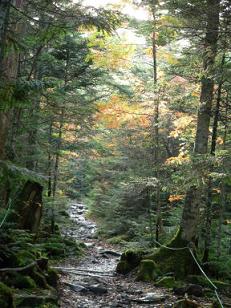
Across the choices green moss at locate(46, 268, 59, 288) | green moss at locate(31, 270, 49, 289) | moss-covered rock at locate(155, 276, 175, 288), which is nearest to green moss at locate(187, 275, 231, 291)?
moss-covered rock at locate(155, 276, 175, 288)

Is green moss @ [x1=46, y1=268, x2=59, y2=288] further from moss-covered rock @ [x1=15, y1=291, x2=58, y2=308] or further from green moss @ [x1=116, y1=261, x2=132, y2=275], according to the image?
green moss @ [x1=116, y1=261, x2=132, y2=275]

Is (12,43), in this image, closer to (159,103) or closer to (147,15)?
(159,103)

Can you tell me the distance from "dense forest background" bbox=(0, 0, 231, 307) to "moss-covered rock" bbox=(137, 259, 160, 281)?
0.33m

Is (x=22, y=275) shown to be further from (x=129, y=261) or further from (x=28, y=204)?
(x=129, y=261)

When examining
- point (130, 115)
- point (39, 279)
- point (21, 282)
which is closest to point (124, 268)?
point (39, 279)

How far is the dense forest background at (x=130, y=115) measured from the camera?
6.94 meters

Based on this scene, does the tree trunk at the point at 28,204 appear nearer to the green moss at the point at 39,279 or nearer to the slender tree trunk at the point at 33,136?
the slender tree trunk at the point at 33,136

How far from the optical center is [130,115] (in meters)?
14.1

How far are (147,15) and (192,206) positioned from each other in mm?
7374

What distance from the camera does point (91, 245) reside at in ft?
58.2

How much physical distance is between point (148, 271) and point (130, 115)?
624cm

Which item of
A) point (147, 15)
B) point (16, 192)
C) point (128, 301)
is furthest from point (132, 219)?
Result: point (128, 301)

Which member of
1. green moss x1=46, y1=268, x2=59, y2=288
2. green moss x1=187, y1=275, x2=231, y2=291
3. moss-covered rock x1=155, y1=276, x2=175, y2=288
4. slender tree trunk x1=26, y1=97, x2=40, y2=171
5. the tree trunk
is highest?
Answer: slender tree trunk x1=26, y1=97, x2=40, y2=171

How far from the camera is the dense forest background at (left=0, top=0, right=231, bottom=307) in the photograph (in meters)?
6.94
